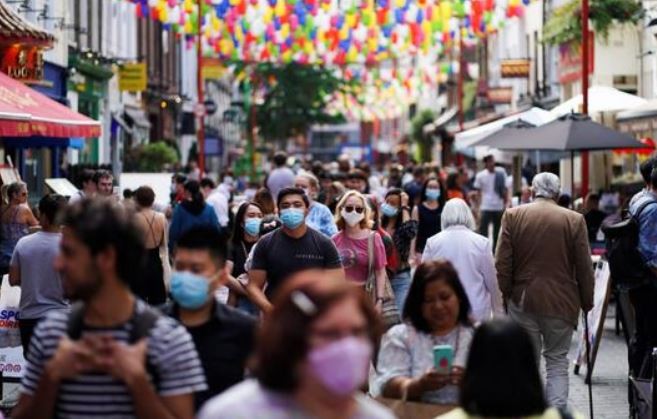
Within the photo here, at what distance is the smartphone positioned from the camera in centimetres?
704

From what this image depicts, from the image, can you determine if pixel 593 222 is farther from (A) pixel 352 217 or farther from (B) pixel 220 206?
(A) pixel 352 217

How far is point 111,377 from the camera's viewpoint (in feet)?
17.7

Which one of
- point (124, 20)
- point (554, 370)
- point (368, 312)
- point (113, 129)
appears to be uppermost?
point (124, 20)

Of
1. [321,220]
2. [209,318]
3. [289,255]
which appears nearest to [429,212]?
[321,220]

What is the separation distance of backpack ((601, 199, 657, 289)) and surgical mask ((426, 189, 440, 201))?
24.6 feet

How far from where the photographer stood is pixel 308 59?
44062 mm

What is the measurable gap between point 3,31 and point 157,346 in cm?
1602

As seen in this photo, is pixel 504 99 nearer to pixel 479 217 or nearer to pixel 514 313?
pixel 479 217

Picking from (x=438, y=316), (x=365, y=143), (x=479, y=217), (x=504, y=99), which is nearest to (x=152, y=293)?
(x=438, y=316)

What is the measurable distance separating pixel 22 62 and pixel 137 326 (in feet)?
58.3

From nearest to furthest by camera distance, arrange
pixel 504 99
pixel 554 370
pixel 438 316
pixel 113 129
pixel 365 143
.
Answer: pixel 438 316 < pixel 554 370 < pixel 113 129 < pixel 504 99 < pixel 365 143

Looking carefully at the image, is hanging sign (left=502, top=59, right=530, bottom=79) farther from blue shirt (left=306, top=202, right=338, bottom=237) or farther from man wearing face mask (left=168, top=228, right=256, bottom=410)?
man wearing face mask (left=168, top=228, right=256, bottom=410)

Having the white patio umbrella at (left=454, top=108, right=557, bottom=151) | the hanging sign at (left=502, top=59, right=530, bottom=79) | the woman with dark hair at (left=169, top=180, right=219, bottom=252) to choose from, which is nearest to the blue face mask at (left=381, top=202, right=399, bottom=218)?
the woman with dark hair at (left=169, top=180, right=219, bottom=252)

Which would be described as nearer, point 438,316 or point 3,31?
point 438,316
